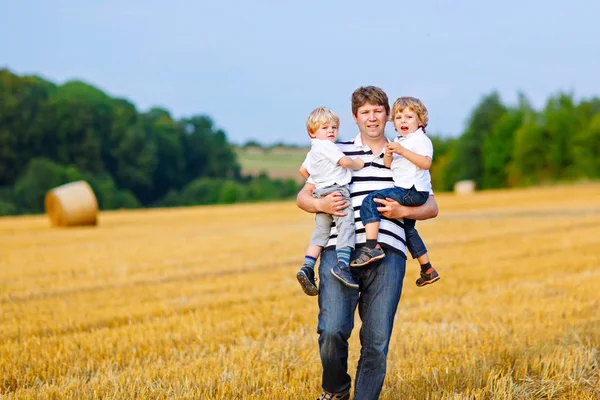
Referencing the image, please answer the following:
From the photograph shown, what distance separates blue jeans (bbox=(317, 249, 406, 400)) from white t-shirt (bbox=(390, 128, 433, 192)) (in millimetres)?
404

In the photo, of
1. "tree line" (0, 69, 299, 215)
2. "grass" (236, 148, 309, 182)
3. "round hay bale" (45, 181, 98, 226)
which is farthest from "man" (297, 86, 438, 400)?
"grass" (236, 148, 309, 182)

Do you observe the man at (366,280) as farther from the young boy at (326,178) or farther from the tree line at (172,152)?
the tree line at (172,152)

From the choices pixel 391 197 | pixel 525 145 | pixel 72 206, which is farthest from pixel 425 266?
pixel 525 145

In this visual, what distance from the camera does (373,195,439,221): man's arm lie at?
14.3 feet

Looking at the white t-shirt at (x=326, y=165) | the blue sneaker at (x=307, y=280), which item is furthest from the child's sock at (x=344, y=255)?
the white t-shirt at (x=326, y=165)

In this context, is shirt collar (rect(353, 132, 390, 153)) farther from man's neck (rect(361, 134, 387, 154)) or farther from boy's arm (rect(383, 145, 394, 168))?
boy's arm (rect(383, 145, 394, 168))

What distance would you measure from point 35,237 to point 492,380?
18.4 meters

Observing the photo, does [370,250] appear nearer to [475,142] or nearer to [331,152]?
[331,152]

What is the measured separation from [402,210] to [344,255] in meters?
0.42

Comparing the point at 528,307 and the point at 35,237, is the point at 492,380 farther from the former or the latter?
the point at 35,237

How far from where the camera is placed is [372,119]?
4.51 metres

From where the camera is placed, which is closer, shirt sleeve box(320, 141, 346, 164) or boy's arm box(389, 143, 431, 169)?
boy's arm box(389, 143, 431, 169)

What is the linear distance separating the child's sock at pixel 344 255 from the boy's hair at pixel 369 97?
2.72ft

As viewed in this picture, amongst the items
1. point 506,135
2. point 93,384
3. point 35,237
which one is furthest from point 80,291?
point 506,135
